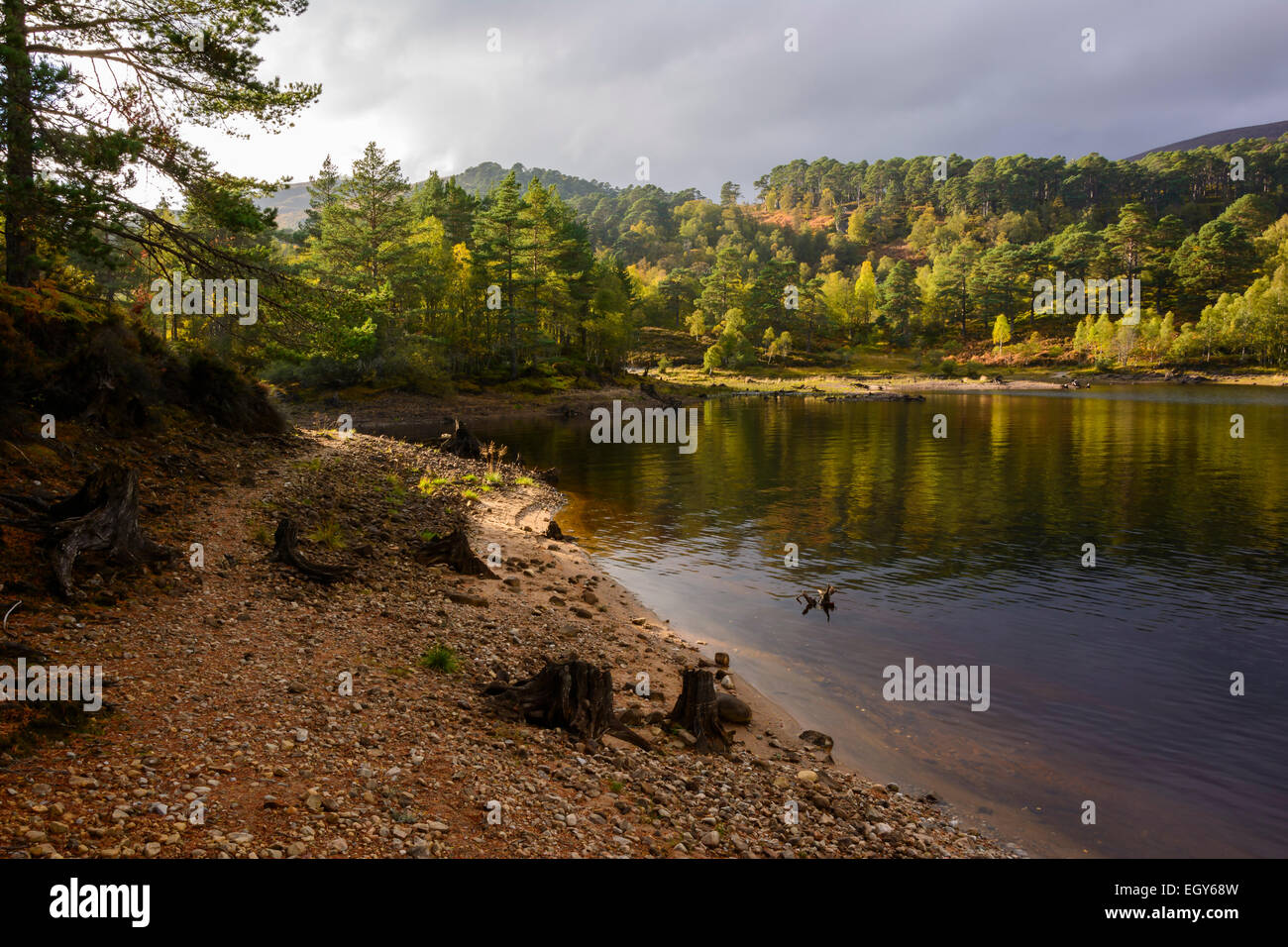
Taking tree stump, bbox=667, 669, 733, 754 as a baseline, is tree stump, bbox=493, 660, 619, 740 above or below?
above

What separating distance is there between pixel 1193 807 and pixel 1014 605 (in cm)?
990

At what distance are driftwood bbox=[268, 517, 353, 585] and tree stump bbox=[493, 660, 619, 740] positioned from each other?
5608 millimetres

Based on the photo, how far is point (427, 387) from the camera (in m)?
70.4

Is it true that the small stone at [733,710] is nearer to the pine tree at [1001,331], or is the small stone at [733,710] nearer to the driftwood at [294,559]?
the driftwood at [294,559]

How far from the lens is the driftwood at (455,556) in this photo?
59.5 ft

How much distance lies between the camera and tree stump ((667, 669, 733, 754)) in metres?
11.6

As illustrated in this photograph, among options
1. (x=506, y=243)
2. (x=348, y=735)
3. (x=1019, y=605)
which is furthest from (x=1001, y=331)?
(x=348, y=735)

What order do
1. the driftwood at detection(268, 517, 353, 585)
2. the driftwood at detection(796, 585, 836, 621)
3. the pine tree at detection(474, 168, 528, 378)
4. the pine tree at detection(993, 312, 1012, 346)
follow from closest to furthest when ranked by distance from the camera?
the driftwood at detection(268, 517, 353, 585) → the driftwood at detection(796, 585, 836, 621) → the pine tree at detection(474, 168, 528, 378) → the pine tree at detection(993, 312, 1012, 346)

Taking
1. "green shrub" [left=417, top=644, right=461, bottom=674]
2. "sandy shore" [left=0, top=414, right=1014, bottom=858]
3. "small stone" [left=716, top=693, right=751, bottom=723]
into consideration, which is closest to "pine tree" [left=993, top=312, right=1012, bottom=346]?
"sandy shore" [left=0, top=414, right=1014, bottom=858]

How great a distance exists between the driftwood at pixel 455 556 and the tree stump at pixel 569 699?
7.51 metres

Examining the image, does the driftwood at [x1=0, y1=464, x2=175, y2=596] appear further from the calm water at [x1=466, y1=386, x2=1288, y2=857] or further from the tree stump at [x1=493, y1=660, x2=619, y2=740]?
the calm water at [x1=466, y1=386, x2=1288, y2=857]

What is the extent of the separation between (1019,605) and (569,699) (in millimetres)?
15451

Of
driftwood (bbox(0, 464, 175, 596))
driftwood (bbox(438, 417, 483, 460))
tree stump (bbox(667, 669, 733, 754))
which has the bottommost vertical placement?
tree stump (bbox(667, 669, 733, 754))
